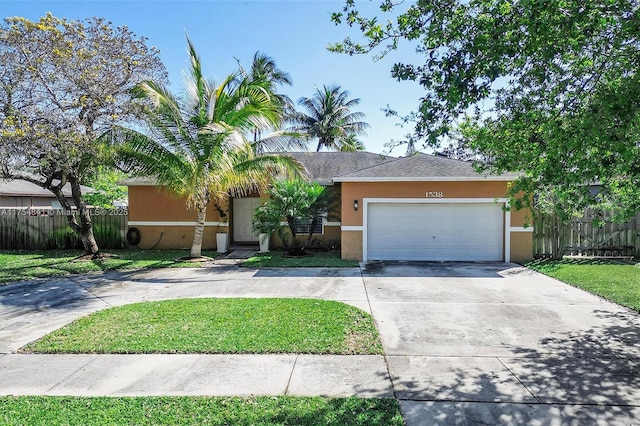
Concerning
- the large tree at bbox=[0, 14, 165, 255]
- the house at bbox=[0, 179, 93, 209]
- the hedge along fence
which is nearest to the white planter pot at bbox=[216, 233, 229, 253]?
the hedge along fence

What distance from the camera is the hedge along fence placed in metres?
14.9

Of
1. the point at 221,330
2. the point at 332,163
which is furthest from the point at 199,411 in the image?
the point at 332,163

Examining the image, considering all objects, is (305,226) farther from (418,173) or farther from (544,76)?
(544,76)

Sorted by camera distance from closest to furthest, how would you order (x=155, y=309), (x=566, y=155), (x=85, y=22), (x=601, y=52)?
(x=566, y=155)
(x=601, y=52)
(x=155, y=309)
(x=85, y=22)

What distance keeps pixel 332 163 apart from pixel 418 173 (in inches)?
221

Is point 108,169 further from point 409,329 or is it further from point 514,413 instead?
point 514,413

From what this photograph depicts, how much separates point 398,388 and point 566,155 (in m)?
3.15

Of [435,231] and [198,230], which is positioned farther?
[435,231]

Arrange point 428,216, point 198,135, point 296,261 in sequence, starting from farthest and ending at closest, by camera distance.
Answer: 1. point 428,216
2. point 296,261
3. point 198,135

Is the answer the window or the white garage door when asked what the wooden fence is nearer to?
the white garage door

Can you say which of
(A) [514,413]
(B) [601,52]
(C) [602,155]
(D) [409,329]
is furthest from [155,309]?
(B) [601,52]

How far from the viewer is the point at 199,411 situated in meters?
3.31

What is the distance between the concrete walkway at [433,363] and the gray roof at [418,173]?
16.4 feet

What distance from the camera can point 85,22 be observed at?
10570 millimetres
